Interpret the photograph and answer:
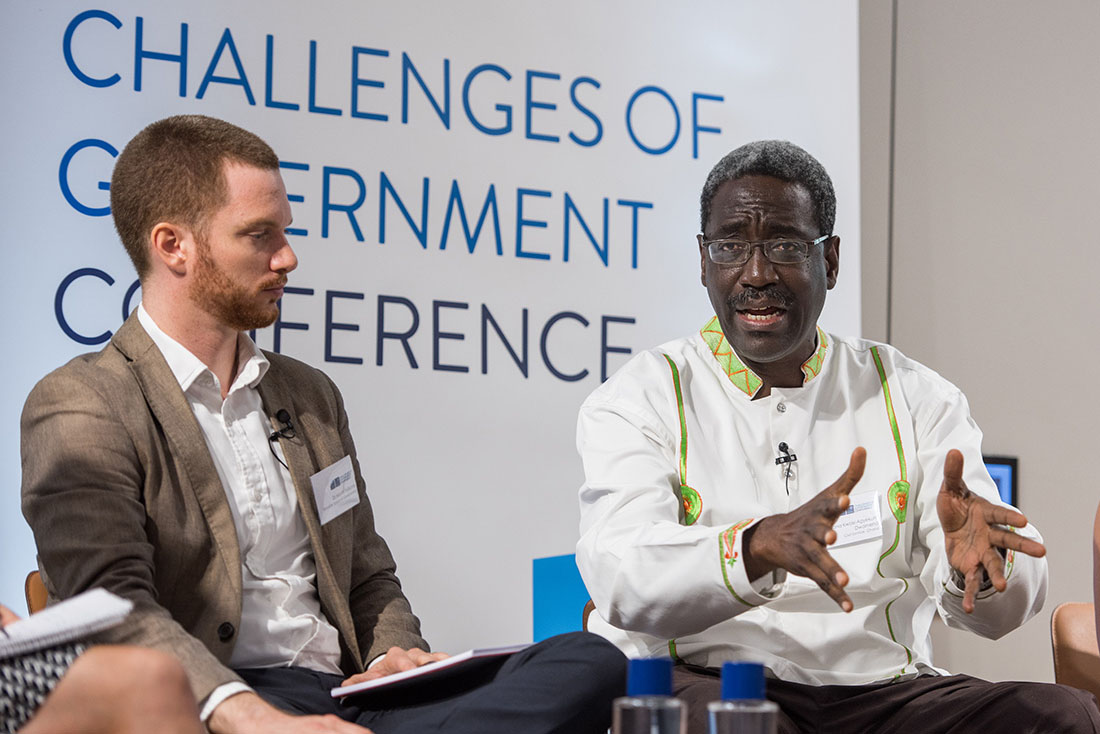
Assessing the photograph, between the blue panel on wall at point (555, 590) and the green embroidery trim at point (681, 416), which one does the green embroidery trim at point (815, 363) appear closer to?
the green embroidery trim at point (681, 416)

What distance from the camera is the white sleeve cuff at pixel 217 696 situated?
219 cm

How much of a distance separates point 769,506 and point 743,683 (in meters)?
1.16

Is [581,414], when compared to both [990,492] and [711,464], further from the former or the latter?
[990,492]

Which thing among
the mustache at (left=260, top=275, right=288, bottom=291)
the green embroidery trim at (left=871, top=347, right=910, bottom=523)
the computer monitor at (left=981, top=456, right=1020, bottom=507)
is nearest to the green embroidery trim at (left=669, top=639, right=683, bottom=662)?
the green embroidery trim at (left=871, top=347, right=910, bottom=523)

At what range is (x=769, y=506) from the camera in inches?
112

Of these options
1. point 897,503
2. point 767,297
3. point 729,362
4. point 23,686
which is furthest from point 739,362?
point 23,686

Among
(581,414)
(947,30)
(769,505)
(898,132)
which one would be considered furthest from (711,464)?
(947,30)

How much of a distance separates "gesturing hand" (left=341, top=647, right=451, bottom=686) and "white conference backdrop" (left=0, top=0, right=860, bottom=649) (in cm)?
142

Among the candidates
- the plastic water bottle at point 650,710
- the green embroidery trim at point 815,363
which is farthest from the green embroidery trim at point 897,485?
the plastic water bottle at point 650,710

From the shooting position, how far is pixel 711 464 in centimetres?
287

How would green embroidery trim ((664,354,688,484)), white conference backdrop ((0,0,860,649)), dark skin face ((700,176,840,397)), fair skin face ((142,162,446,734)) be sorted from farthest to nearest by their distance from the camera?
white conference backdrop ((0,0,860,649))
dark skin face ((700,176,840,397))
green embroidery trim ((664,354,688,484))
fair skin face ((142,162,446,734))

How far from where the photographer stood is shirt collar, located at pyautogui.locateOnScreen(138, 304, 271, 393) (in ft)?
8.79

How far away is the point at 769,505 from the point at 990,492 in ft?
1.53

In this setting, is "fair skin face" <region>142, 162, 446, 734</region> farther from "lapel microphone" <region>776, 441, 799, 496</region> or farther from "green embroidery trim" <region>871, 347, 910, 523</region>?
"green embroidery trim" <region>871, 347, 910, 523</region>
